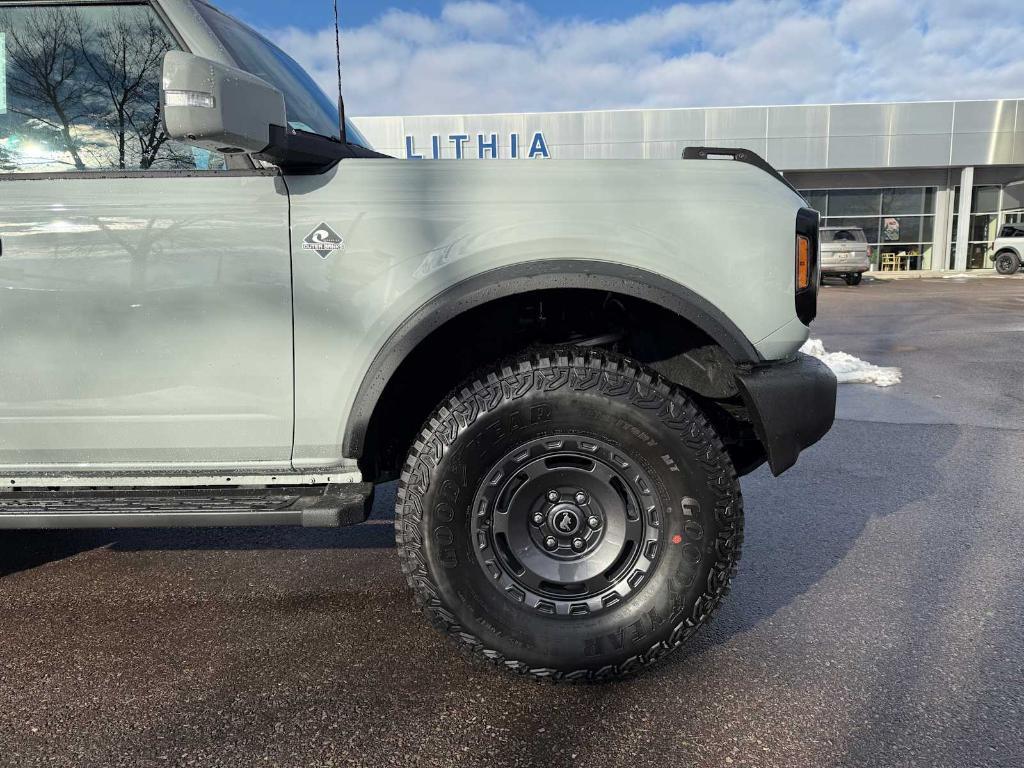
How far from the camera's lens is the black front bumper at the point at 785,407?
87.6 inches

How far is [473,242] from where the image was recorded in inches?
86.4

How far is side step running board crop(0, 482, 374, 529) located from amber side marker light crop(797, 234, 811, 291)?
1.61m

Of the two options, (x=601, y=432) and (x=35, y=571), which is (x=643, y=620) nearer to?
(x=601, y=432)

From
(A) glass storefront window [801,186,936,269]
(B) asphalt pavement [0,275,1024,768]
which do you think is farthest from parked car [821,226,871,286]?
(B) asphalt pavement [0,275,1024,768]

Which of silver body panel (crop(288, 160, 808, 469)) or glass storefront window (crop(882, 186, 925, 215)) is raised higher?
glass storefront window (crop(882, 186, 925, 215))

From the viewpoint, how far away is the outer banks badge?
2.17 meters

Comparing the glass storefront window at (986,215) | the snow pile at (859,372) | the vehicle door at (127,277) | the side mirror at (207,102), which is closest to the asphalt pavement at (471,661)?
the vehicle door at (127,277)

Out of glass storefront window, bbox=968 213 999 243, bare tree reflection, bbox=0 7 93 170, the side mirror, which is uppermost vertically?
glass storefront window, bbox=968 213 999 243

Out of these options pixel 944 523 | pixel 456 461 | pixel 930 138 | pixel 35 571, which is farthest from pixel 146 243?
pixel 930 138

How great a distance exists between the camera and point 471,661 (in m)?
2.35

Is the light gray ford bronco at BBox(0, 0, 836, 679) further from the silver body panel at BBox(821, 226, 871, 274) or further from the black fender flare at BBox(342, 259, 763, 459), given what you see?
the silver body panel at BBox(821, 226, 871, 274)

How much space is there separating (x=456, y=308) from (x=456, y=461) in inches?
18.8

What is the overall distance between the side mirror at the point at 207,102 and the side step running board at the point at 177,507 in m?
1.10

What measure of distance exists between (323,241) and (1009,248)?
102ft
